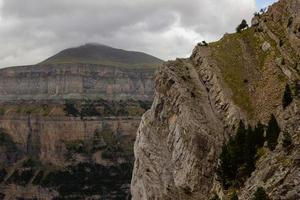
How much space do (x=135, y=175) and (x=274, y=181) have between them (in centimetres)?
4849

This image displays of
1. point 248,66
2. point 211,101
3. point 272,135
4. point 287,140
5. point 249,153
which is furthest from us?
point 248,66

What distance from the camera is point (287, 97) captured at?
7344cm

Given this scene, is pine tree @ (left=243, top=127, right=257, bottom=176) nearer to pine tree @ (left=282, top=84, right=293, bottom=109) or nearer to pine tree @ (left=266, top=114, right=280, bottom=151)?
pine tree @ (left=266, top=114, right=280, bottom=151)

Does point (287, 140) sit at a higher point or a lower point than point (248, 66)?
lower

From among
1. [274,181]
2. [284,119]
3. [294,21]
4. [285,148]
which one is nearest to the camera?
[274,181]

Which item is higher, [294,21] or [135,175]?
[294,21]

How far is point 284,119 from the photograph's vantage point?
7088 cm

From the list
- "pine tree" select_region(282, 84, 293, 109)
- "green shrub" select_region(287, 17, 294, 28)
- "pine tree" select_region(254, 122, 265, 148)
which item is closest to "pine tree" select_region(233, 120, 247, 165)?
"pine tree" select_region(254, 122, 265, 148)

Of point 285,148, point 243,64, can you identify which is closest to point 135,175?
point 243,64

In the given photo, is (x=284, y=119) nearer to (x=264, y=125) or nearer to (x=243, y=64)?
(x=264, y=125)

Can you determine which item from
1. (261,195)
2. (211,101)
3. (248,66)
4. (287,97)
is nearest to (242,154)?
(287,97)

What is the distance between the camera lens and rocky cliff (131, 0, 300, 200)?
262 ft

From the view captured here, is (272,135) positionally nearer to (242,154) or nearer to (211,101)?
(242,154)

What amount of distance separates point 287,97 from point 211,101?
58.9ft
